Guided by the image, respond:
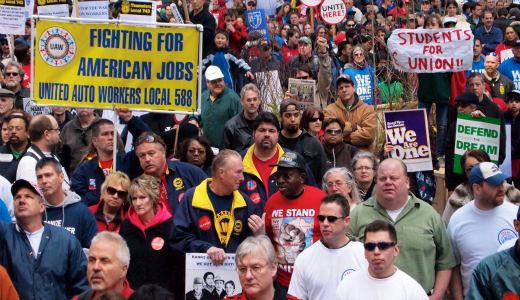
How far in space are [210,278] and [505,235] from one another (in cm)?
219

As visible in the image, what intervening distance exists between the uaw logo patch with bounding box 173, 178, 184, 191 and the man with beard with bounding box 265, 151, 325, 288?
1091 mm

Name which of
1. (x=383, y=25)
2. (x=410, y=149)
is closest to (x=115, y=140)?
(x=410, y=149)

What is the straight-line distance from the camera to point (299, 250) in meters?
10.4

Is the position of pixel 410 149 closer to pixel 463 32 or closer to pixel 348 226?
pixel 463 32

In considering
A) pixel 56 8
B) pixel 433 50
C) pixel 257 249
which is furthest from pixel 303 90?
pixel 257 249

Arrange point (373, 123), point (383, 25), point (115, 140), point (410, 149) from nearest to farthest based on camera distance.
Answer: point (115, 140)
point (410, 149)
point (373, 123)
point (383, 25)

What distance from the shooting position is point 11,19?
1919cm

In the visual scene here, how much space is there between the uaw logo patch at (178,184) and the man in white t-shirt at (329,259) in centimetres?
214

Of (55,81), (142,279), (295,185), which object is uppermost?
(55,81)

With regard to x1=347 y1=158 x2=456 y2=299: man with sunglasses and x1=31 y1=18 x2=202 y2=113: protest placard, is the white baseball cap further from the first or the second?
x1=347 y1=158 x2=456 y2=299: man with sunglasses

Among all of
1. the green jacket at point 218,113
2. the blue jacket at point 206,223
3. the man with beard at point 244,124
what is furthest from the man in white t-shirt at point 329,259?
the green jacket at point 218,113

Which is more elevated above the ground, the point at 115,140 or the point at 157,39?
the point at 157,39

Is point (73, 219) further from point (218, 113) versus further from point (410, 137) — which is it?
point (218, 113)

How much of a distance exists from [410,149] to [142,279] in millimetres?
4352
